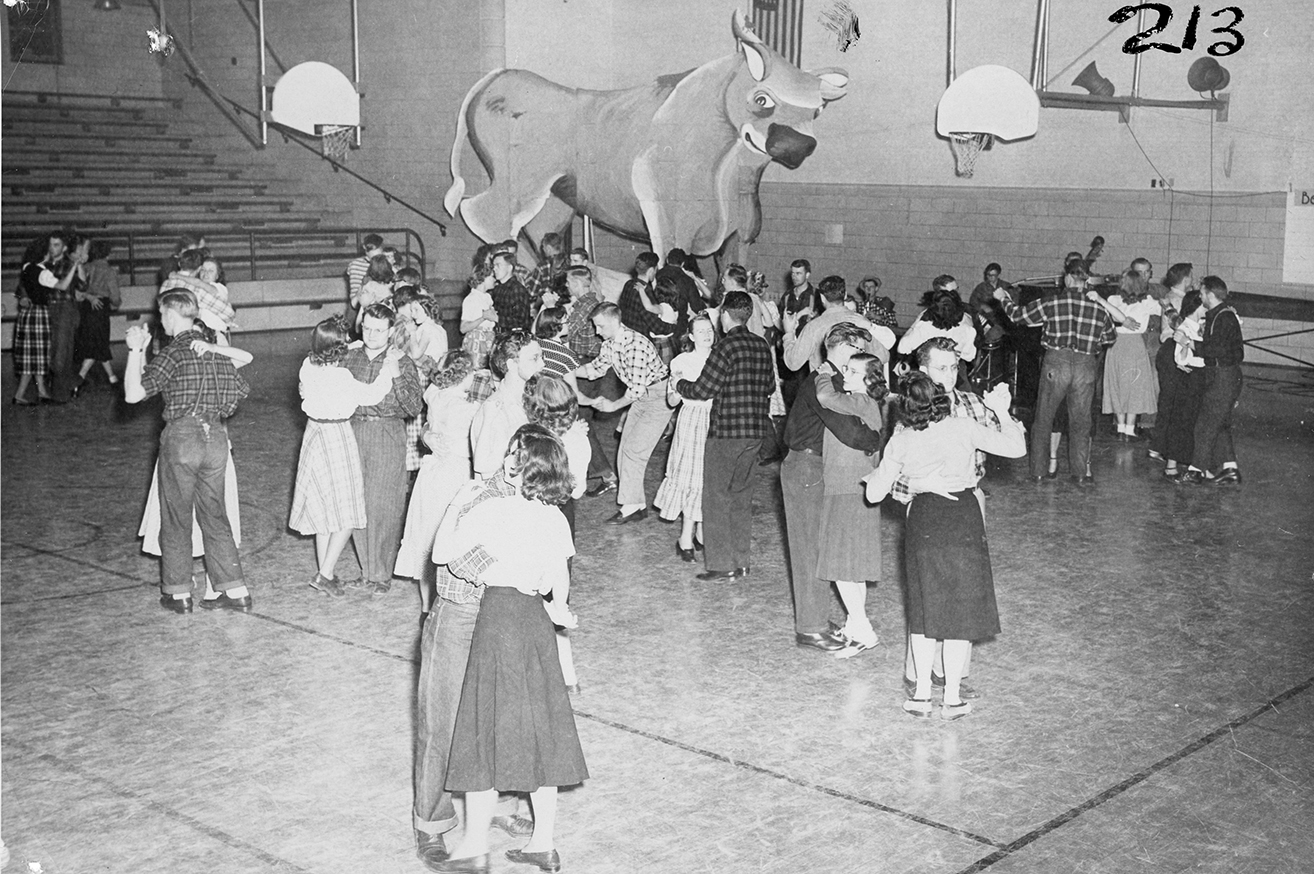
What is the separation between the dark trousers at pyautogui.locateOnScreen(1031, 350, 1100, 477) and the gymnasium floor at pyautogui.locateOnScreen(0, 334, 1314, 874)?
1.30 m

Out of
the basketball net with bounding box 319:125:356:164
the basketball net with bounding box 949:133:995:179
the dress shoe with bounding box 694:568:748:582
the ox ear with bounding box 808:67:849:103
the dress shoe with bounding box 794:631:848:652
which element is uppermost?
the ox ear with bounding box 808:67:849:103

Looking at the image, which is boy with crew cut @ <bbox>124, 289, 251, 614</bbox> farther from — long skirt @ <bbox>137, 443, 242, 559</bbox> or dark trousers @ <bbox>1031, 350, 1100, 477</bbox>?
dark trousers @ <bbox>1031, 350, 1100, 477</bbox>

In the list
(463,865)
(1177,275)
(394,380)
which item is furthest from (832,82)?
(463,865)

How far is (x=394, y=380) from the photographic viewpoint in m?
7.13

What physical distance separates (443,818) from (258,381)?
36.4 ft

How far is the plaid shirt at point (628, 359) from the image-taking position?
848 cm

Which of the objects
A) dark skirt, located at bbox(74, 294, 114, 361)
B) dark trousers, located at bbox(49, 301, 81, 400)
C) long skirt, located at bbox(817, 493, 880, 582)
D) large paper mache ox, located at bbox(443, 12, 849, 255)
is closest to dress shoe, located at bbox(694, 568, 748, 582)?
long skirt, located at bbox(817, 493, 880, 582)

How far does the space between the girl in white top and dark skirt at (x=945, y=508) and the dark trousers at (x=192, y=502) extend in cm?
325

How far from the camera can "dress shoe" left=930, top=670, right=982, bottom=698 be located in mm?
6105

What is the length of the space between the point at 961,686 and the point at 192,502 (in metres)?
3.76

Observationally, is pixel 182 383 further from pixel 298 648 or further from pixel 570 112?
pixel 570 112

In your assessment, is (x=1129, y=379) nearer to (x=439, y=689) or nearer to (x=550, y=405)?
(x=550, y=405)

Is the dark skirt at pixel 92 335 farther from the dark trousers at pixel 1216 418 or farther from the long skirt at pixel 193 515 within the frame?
the dark trousers at pixel 1216 418

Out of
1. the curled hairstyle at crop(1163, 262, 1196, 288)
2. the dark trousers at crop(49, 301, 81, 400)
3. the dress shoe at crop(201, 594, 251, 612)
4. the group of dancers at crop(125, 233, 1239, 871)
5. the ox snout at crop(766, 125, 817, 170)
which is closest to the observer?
the group of dancers at crop(125, 233, 1239, 871)
